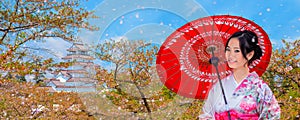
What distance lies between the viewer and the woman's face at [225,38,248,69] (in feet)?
5.40

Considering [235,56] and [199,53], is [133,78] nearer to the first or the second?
[199,53]

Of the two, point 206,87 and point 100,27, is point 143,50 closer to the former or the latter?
point 100,27

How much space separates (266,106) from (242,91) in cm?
15

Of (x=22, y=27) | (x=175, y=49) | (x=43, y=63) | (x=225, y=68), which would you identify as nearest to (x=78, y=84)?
(x=43, y=63)

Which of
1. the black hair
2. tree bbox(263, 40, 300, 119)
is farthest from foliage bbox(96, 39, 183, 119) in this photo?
the black hair

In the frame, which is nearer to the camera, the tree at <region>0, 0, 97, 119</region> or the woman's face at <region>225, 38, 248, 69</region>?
the woman's face at <region>225, 38, 248, 69</region>

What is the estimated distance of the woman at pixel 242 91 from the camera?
151 cm

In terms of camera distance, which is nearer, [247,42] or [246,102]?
[246,102]

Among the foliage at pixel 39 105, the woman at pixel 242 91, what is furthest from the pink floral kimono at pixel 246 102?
the foliage at pixel 39 105

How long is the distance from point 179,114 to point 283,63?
179cm

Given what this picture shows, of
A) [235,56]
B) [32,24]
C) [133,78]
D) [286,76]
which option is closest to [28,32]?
[32,24]

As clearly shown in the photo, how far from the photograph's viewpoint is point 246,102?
152 centimetres

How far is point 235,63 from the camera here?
166 centimetres

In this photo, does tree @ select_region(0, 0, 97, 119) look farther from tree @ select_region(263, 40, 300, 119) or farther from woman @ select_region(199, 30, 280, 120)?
tree @ select_region(263, 40, 300, 119)
